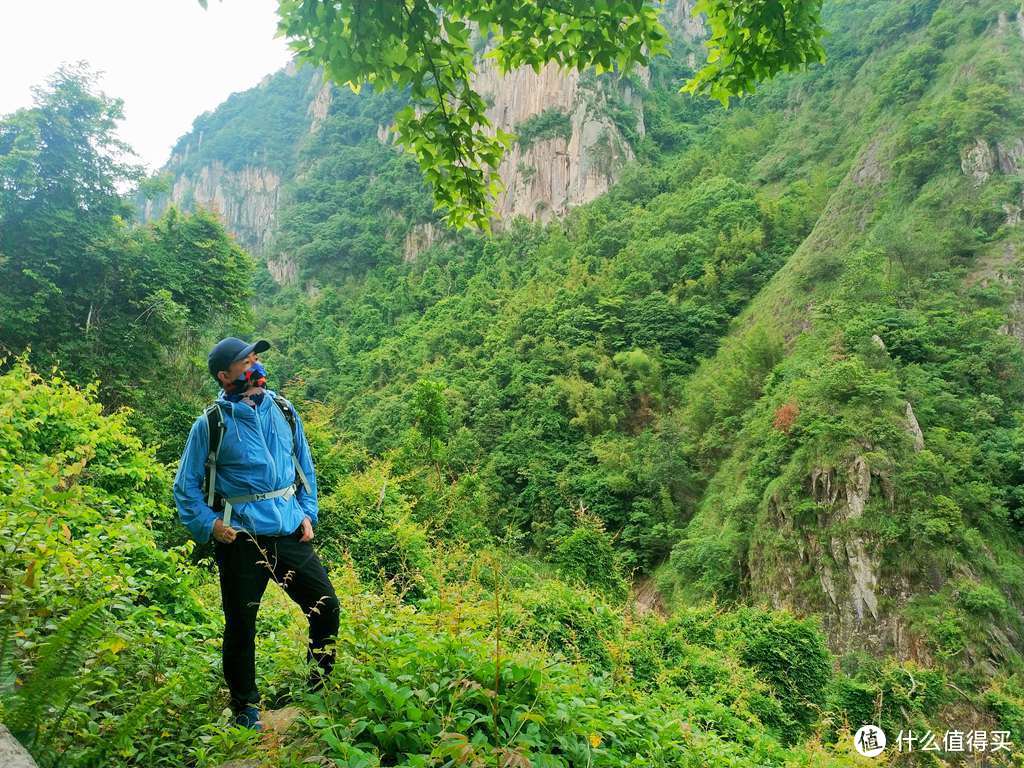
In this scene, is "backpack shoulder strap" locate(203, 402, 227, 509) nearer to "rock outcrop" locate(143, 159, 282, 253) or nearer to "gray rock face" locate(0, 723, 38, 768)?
"gray rock face" locate(0, 723, 38, 768)

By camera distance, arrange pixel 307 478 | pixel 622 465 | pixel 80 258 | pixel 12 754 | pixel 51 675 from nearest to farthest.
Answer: pixel 12 754
pixel 51 675
pixel 307 478
pixel 80 258
pixel 622 465

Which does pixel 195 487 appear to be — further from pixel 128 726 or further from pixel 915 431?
pixel 915 431

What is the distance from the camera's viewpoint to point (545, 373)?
24.8 m

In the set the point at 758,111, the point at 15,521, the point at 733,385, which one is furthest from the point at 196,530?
the point at 758,111

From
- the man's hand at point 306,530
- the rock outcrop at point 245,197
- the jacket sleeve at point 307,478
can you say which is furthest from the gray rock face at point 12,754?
the rock outcrop at point 245,197

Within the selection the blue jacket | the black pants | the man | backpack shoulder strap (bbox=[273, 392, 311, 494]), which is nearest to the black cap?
the man

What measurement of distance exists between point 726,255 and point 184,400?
2316cm

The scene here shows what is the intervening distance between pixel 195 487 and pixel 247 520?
0.79 feet

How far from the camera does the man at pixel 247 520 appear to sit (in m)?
2.21

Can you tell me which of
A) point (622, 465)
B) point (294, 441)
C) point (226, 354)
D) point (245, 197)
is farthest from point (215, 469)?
point (245, 197)

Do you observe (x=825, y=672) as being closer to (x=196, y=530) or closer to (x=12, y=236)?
(x=196, y=530)

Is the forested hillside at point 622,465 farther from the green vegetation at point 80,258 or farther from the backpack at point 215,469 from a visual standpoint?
the backpack at point 215,469

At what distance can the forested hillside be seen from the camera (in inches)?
89.0

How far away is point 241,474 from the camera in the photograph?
2.29m
